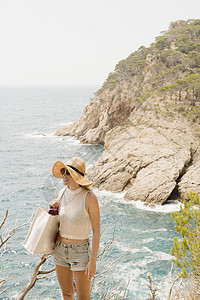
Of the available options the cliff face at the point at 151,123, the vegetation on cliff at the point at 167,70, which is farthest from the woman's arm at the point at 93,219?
the vegetation on cliff at the point at 167,70

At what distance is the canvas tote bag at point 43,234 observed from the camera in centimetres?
305

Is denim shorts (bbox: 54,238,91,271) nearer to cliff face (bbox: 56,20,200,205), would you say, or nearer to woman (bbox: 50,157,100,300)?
woman (bbox: 50,157,100,300)

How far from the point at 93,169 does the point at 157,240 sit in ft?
36.3

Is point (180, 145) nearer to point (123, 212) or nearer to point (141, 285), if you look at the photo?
point (123, 212)

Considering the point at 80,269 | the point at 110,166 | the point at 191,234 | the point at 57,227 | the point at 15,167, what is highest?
the point at 57,227

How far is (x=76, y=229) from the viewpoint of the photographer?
3.02 meters

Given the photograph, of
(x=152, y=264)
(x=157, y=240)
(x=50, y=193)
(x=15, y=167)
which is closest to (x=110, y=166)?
(x=157, y=240)

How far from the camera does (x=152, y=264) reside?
48.9 ft

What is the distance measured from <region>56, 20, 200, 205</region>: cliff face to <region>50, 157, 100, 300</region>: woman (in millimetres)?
18767

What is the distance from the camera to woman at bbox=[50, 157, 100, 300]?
9.80 feet

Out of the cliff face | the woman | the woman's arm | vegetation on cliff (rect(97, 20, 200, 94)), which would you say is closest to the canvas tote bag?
the woman

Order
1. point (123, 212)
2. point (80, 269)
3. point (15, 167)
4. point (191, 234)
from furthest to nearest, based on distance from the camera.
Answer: point (15, 167)
point (123, 212)
point (191, 234)
point (80, 269)

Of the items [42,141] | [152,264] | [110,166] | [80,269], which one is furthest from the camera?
[42,141]

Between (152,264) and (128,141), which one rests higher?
(128,141)
